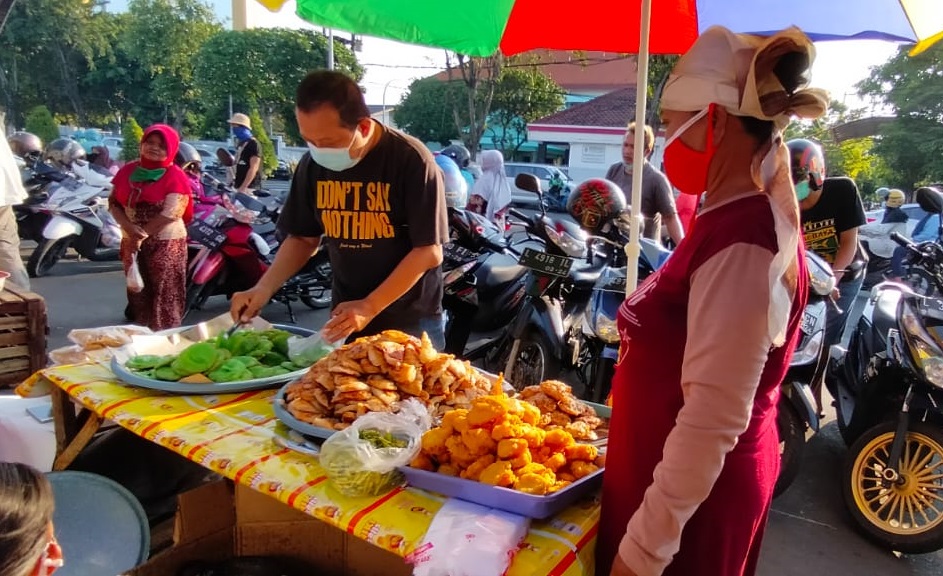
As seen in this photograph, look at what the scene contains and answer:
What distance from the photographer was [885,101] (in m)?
27.7

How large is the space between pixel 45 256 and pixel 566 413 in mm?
7839

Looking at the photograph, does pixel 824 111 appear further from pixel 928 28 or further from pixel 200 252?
pixel 200 252

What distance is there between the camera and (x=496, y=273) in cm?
466

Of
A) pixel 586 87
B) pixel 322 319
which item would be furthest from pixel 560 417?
pixel 586 87

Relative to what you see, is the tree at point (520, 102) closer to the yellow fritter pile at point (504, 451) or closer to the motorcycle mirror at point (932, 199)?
the motorcycle mirror at point (932, 199)

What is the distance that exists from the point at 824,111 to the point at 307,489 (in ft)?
4.12

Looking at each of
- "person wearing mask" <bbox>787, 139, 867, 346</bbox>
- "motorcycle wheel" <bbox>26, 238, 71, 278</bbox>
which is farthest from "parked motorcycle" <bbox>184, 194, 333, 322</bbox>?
"person wearing mask" <bbox>787, 139, 867, 346</bbox>

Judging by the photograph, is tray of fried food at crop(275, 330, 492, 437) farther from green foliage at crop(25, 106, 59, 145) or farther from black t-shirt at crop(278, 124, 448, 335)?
green foliage at crop(25, 106, 59, 145)

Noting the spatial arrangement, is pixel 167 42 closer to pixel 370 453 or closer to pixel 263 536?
pixel 263 536

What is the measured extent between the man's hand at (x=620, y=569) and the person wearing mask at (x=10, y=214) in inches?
138

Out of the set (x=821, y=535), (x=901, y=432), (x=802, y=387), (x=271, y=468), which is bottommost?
(x=821, y=535)

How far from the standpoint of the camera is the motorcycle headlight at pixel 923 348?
2.78 meters

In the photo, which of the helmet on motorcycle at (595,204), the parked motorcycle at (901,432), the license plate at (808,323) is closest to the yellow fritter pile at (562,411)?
the license plate at (808,323)

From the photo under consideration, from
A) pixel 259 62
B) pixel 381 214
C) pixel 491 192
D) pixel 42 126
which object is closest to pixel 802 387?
pixel 381 214
